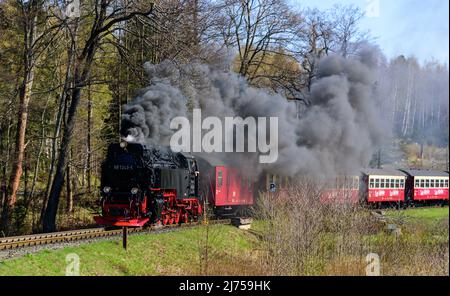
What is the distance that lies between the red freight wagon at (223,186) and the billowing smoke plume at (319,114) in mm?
681

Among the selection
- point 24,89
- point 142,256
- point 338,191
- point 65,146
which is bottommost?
point 142,256

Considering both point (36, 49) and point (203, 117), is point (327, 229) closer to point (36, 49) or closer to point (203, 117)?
point (203, 117)

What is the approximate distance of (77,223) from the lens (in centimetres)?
2291

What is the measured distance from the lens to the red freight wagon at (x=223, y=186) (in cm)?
2234

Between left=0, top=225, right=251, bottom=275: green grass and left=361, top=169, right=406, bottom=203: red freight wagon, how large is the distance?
34.3 ft

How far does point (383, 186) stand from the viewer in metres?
29.7

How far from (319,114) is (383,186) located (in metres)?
7.50

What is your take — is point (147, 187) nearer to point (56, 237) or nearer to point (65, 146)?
point (56, 237)

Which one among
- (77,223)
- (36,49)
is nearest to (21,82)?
(36,49)

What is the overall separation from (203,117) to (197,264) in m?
8.84
